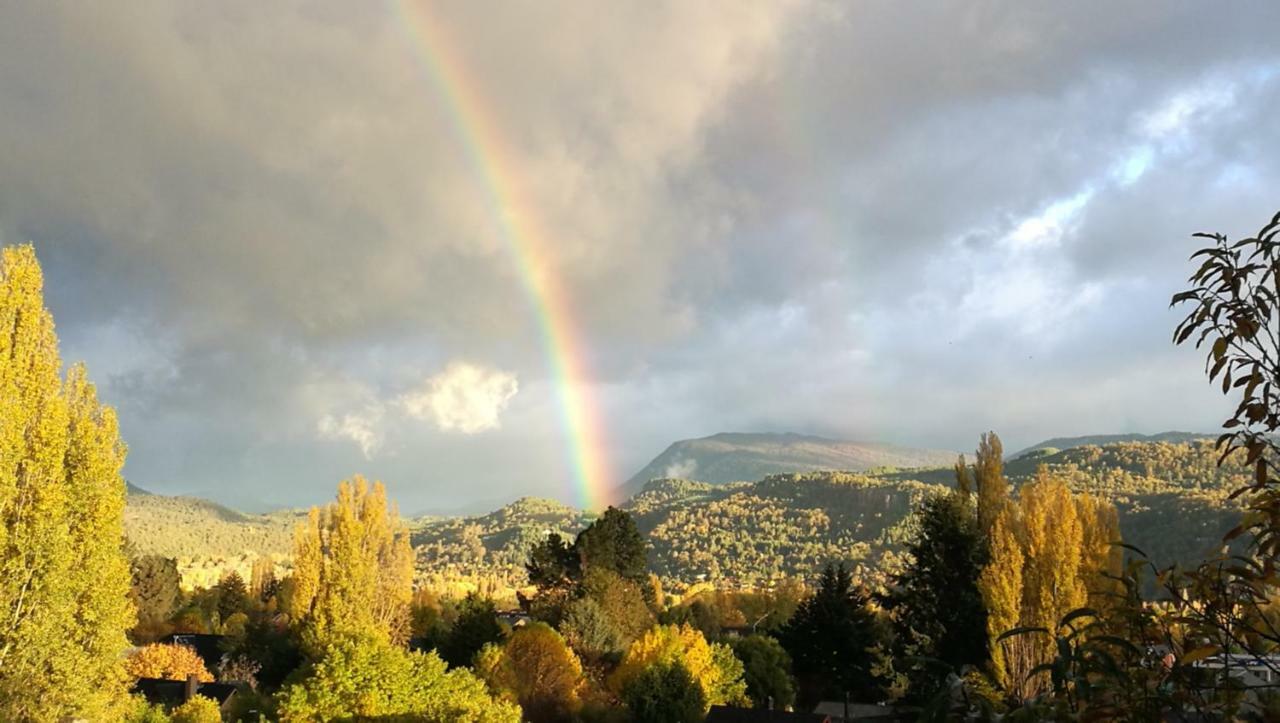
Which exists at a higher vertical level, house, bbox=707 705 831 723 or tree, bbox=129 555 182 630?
tree, bbox=129 555 182 630

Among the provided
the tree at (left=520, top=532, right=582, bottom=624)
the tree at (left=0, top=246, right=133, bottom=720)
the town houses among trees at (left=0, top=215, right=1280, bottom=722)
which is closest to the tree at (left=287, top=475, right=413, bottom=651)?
the town houses among trees at (left=0, top=215, right=1280, bottom=722)

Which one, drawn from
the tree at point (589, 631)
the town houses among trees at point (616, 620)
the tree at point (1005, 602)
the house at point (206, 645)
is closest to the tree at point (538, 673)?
the town houses among trees at point (616, 620)

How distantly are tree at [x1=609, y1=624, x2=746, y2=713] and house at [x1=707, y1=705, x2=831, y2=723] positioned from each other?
448 centimetres

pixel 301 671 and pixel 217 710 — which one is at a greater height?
pixel 301 671

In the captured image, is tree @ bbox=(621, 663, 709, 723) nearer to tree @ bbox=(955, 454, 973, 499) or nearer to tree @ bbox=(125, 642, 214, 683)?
tree @ bbox=(955, 454, 973, 499)

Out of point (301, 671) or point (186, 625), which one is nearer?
point (301, 671)

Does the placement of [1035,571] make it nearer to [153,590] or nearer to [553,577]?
[553,577]

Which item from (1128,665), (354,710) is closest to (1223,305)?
(1128,665)

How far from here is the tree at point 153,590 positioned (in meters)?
74.1

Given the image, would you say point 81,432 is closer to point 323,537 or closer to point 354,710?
point 354,710

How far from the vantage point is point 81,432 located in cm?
2281

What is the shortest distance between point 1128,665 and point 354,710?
29.7m

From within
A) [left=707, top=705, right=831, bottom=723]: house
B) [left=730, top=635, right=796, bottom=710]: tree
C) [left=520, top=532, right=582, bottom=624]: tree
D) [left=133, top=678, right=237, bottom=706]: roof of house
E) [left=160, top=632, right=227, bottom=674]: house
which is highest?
[left=520, top=532, right=582, bottom=624]: tree

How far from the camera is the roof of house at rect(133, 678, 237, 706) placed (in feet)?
141
